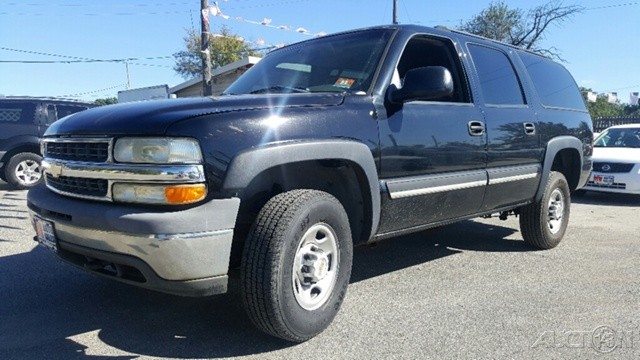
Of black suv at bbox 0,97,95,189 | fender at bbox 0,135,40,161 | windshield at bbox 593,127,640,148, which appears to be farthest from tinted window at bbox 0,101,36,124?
windshield at bbox 593,127,640,148

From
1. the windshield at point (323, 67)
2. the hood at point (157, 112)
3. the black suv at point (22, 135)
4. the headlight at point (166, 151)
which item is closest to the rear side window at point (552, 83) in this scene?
the windshield at point (323, 67)

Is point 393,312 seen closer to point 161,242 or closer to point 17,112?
point 161,242

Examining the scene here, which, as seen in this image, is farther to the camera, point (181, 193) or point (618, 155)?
point (618, 155)

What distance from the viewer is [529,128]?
183 inches

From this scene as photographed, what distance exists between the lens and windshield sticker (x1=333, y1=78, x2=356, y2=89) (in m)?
3.48

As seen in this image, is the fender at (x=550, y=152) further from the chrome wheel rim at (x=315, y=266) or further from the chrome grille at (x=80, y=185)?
the chrome grille at (x=80, y=185)

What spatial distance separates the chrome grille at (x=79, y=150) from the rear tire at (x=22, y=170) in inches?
293

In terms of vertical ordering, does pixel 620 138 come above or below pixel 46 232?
below

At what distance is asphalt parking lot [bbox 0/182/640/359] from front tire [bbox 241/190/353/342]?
0.18 metres

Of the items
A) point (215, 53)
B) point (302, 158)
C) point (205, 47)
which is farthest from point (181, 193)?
point (215, 53)

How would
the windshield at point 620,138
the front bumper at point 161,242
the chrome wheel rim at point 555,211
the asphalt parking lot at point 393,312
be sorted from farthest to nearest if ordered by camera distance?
the windshield at point 620,138 < the chrome wheel rim at point 555,211 < the asphalt parking lot at point 393,312 < the front bumper at point 161,242

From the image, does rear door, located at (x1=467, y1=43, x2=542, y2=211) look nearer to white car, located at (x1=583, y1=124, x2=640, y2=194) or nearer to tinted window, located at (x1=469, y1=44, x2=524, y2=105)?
tinted window, located at (x1=469, y1=44, x2=524, y2=105)

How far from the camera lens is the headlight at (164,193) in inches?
97.2

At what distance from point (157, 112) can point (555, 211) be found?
4.40m
